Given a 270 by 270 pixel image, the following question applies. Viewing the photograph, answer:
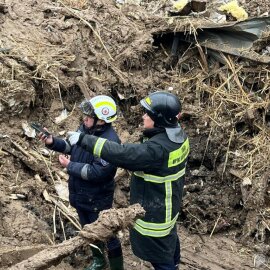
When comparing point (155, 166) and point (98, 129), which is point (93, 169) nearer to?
point (98, 129)

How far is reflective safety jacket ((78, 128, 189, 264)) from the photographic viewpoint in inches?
169

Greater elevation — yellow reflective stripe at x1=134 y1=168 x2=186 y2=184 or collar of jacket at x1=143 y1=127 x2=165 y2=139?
collar of jacket at x1=143 y1=127 x2=165 y2=139

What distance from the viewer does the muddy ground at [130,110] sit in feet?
19.7

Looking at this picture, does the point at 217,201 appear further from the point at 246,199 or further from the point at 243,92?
the point at 243,92

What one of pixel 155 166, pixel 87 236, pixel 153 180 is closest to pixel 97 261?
pixel 153 180

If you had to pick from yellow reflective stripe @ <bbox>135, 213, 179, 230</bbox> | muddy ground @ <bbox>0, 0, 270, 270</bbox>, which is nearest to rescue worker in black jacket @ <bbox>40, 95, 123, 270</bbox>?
yellow reflective stripe @ <bbox>135, 213, 179, 230</bbox>

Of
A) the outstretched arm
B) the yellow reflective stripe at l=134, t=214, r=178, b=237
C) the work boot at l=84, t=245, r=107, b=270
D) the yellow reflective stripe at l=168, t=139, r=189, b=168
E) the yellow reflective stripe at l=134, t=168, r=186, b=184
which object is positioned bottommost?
the work boot at l=84, t=245, r=107, b=270

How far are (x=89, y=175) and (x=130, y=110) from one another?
10.3ft

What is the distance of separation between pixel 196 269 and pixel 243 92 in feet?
9.29

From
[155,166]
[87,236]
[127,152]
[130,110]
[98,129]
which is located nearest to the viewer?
[87,236]

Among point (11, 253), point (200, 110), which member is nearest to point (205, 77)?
point (200, 110)

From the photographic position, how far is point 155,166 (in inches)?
172

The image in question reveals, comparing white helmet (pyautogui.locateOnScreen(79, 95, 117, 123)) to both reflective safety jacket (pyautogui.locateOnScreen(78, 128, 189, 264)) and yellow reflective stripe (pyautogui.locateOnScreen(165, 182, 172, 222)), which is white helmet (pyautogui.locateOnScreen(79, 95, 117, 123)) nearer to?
reflective safety jacket (pyautogui.locateOnScreen(78, 128, 189, 264))

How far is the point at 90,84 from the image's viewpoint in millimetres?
7453
